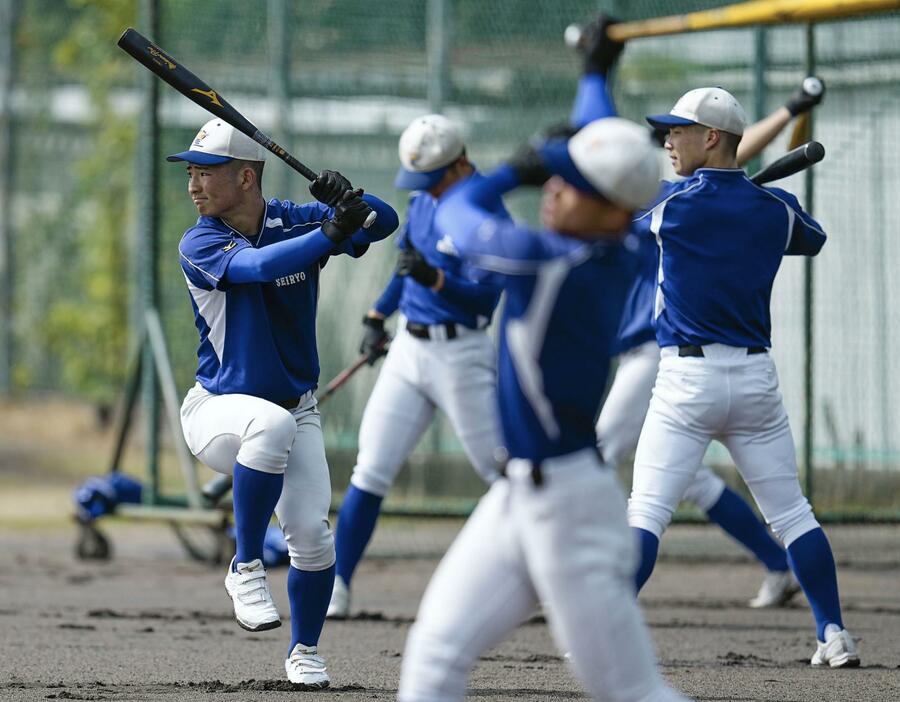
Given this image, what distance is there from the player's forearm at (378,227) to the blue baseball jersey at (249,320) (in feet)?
0.30

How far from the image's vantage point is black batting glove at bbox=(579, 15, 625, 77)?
4.35 meters

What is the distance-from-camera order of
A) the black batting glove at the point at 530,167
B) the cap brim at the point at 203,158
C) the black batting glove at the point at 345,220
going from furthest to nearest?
1. the cap brim at the point at 203,158
2. the black batting glove at the point at 345,220
3. the black batting glove at the point at 530,167

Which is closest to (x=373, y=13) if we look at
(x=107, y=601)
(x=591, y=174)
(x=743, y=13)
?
(x=107, y=601)

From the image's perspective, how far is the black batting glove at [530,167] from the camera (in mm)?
3784

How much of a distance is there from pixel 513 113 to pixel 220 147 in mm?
5233

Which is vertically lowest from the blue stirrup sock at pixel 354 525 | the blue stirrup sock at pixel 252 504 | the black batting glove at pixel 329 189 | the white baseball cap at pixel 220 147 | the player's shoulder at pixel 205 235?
the blue stirrup sock at pixel 354 525

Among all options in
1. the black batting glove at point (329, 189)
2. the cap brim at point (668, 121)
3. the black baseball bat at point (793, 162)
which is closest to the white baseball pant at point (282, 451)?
the black batting glove at point (329, 189)

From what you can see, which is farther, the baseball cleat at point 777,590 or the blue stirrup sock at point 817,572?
the baseball cleat at point 777,590

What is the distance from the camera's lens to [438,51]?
1068 centimetres

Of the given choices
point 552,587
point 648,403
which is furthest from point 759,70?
point 552,587

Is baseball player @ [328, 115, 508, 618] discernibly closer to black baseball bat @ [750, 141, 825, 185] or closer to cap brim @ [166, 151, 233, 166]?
cap brim @ [166, 151, 233, 166]

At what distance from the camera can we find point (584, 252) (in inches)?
146

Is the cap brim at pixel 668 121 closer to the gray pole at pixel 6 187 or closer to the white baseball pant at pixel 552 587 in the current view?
the white baseball pant at pixel 552 587

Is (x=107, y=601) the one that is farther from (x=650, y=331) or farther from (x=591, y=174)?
(x=591, y=174)
